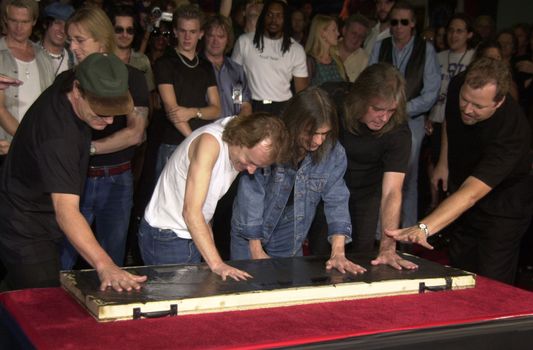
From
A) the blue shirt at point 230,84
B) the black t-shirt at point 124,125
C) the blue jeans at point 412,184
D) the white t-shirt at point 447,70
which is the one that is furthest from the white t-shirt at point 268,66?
the black t-shirt at point 124,125

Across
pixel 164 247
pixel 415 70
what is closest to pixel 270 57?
pixel 415 70

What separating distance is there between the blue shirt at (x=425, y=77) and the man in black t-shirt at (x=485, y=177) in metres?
1.06

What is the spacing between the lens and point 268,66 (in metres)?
4.89

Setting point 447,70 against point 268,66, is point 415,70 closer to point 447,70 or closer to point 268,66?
point 447,70

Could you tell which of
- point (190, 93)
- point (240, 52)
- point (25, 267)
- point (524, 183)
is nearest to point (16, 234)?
point (25, 267)

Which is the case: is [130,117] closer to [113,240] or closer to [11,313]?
[113,240]

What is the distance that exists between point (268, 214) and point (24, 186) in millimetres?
934

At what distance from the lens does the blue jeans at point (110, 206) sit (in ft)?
11.4

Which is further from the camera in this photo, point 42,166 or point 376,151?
point 376,151

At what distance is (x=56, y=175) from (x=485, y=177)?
1775 mm

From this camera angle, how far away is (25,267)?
2.66 meters

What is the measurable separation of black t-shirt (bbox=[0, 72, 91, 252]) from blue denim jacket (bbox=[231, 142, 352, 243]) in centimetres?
65

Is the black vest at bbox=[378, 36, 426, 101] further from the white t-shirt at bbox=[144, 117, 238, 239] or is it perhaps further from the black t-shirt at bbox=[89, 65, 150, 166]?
the white t-shirt at bbox=[144, 117, 238, 239]

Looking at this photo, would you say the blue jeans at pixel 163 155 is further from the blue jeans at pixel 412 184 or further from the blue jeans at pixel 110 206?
the blue jeans at pixel 412 184
